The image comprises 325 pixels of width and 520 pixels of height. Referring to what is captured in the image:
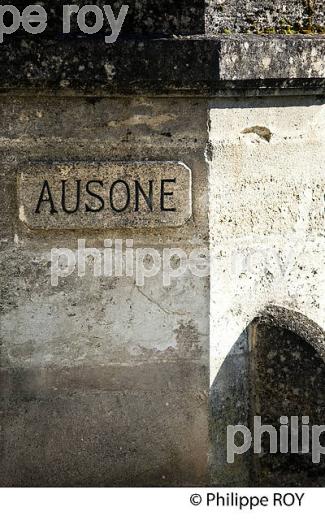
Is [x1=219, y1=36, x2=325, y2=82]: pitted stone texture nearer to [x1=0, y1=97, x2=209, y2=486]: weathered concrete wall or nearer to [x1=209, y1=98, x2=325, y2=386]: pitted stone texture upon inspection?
[x1=209, y1=98, x2=325, y2=386]: pitted stone texture

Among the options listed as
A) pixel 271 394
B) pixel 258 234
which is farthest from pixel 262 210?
pixel 271 394

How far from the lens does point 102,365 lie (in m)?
3.67

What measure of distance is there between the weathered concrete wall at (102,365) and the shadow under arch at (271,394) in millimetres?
101

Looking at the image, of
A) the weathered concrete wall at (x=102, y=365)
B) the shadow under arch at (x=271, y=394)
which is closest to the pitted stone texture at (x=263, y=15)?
the weathered concrete wall at (x=102, y=365)

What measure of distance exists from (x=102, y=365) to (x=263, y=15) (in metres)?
A: 1.41

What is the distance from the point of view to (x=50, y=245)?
3.62m

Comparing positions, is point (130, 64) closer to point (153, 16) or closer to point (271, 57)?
point (153, 16)

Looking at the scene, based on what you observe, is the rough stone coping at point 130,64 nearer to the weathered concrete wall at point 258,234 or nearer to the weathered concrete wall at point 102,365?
the weathered concrete wall at point 258,234

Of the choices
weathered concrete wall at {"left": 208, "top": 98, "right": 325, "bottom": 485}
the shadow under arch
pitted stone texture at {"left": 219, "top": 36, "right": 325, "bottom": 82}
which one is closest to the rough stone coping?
pitted stone texture at {"left": 219, "top": 36, "right": 325, "bottom": 82}

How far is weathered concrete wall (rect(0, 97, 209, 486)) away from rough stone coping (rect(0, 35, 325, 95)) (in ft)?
0.86

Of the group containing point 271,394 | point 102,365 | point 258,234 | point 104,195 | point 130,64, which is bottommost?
point 271,394

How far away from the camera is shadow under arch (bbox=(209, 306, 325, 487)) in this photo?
3.76 metres

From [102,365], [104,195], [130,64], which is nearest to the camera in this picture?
[130,64]

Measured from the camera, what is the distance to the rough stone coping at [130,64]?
3420 mm
